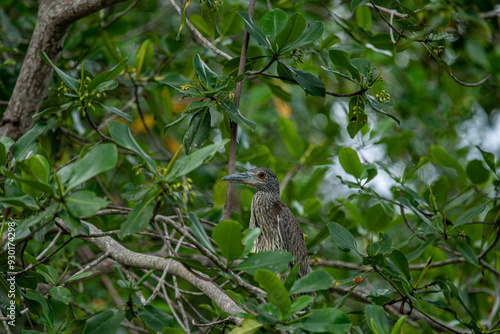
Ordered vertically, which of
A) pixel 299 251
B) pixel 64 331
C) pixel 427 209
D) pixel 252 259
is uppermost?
pixel 252 259

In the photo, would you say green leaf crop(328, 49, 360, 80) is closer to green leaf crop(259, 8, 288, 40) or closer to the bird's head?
green leaf crop(259, 8, 288, 40)

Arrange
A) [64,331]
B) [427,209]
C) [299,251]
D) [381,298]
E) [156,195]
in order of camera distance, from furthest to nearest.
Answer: [299,251] → [427,209] → [381,298] → [64,331] → [156,195]

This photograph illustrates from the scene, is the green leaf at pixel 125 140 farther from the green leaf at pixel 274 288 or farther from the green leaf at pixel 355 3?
the green leaf at pixel 355 3

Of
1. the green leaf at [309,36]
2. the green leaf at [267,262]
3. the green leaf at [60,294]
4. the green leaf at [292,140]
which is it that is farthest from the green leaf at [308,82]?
the green leaf at [292,140]

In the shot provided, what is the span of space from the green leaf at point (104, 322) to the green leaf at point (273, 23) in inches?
53.2

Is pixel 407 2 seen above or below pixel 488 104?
above

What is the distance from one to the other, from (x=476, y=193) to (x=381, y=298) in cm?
156

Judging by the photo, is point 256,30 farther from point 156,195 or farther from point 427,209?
point 427,209

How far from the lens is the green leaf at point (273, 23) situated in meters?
2.14

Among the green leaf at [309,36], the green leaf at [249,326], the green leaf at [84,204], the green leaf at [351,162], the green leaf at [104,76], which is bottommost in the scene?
the green leaf at [351,162]

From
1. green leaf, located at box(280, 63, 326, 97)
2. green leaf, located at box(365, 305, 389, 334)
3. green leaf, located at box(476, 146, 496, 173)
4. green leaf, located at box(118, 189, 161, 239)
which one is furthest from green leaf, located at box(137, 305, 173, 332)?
green leaf, located at box(476, 146, 496, 173)

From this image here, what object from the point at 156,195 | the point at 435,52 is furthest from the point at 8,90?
the point at 435,52

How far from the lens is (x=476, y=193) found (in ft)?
10.7

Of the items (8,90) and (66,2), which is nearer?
(66,2)
